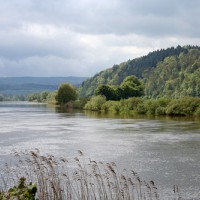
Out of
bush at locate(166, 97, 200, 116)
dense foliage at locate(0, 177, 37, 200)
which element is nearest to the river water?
dense foliage at locate(0, 177, 37, 200)

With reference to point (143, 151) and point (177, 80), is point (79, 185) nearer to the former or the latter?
point (143, 151)

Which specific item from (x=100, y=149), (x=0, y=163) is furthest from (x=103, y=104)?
(x=0, y=163)

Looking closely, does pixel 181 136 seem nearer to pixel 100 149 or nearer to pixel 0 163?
pixel 100 149

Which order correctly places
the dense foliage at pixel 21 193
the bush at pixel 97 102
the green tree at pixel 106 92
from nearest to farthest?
the dense foliage at pixel 21 193, the bush at pixel 97 102, the green tree at pixel 106 92

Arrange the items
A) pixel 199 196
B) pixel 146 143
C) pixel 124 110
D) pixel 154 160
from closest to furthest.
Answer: pixel 199 196, pixel 154 160, pixel 146 143, pixel 124 110

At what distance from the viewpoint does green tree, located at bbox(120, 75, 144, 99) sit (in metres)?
108

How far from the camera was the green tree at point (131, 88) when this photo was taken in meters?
108

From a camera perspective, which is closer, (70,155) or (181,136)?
(70,155)

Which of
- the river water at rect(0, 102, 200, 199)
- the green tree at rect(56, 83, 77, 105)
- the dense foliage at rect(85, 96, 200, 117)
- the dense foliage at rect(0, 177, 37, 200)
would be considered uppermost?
the green tree at rect(56, 83, 77, 105)

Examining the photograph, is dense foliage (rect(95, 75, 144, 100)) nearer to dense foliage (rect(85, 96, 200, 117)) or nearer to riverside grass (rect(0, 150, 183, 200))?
dense foliage (rect(85, 96, 200, 117))

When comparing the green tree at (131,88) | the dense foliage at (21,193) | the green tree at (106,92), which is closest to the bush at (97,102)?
the green tree at (106,92)

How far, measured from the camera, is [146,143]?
2925 centimetres

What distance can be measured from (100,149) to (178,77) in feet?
342

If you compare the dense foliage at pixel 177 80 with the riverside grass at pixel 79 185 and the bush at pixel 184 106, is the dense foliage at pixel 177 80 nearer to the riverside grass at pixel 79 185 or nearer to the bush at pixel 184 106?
the bush at pixel 184 106
